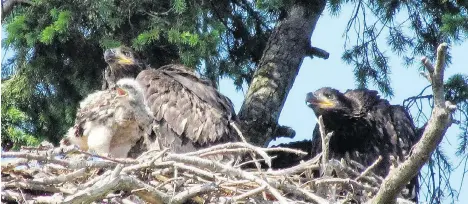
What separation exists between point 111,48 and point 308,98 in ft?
5.42

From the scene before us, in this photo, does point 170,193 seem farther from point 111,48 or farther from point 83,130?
point 111,48

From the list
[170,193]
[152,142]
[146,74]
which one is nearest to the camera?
[170,193]

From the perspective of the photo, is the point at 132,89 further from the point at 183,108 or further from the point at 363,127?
the point at 363,127

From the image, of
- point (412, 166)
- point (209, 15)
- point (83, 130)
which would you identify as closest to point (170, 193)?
point (412, 166)

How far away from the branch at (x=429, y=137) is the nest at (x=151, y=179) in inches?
20.5

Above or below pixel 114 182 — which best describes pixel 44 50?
above

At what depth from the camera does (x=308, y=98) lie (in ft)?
30.5

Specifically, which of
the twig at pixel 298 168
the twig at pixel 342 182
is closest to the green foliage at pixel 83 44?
the twig at pixel 298 168

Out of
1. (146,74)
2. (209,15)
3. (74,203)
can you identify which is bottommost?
(74,203)

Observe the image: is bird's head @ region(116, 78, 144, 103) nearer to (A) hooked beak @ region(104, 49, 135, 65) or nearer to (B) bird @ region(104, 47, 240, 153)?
(B) bird @ region(104, 47, 240, 153)

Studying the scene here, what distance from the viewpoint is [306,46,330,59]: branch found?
9889 millimetres

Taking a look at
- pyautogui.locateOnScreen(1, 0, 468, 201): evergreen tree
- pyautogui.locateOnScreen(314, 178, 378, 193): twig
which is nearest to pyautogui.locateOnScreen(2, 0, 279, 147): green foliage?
pyautogui.locateOnScreen(1, 0, 468, 201): evergreen tree

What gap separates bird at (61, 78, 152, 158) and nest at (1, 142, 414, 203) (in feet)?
4.24

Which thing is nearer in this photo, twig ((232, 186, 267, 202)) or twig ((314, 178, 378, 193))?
twig ((232, 186, 267, 202))
